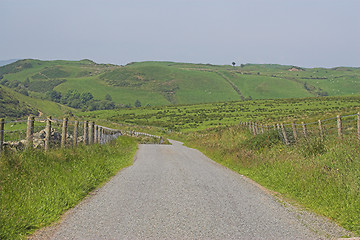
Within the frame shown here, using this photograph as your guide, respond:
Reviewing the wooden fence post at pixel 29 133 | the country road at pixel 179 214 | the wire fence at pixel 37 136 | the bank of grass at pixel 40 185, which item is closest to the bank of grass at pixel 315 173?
the country road at pixel 179 214

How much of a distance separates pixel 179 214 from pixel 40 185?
13.5 feet

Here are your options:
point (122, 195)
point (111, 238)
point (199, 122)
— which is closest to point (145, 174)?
point (122, 195)

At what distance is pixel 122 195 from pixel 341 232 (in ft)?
19.9

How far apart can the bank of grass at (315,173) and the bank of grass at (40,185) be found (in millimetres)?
6384

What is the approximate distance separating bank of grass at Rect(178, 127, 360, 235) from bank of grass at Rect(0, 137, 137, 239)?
6.38m

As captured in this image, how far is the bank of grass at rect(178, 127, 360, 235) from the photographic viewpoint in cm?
947

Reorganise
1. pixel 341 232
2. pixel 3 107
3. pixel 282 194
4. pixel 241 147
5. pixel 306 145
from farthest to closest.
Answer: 1. pixel 3 107
2. pixel 241 147
3. pixel 306 145
4. pixel 282 194
5. pixel 341 232

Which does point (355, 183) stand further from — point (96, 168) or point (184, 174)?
point (96, 168)

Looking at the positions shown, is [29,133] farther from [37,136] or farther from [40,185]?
[40,185]

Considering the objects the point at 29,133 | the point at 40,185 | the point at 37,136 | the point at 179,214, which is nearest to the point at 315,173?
the point at 179,214

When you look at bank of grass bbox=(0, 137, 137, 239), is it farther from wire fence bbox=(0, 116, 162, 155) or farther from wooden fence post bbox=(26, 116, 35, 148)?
wire fence bbox=(0, 116, 162, 155)

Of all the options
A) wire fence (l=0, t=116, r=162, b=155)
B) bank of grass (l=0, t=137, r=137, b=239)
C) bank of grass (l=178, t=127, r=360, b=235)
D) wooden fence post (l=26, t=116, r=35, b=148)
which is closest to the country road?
bank of grass (l=0, t=137, r=137, b=239)

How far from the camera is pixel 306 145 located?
17.8 metres

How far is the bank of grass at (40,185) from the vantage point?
7.54 meters
